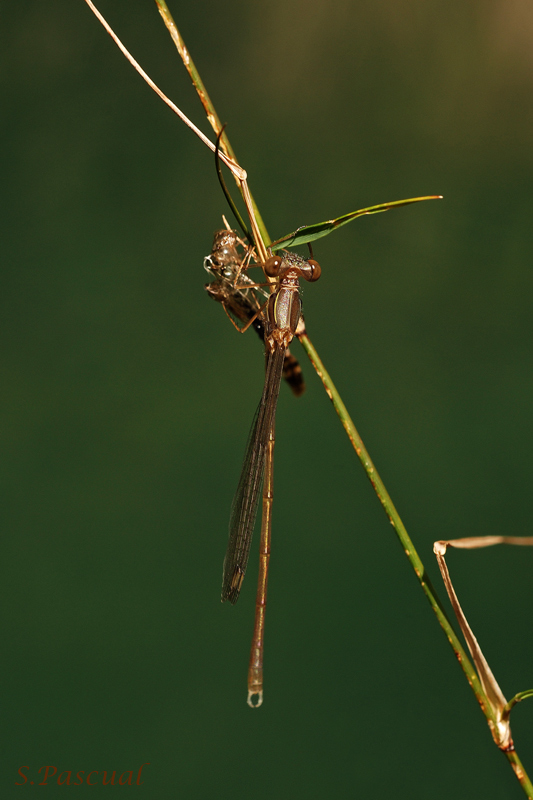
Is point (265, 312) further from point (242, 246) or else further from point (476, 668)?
point (476, 668)

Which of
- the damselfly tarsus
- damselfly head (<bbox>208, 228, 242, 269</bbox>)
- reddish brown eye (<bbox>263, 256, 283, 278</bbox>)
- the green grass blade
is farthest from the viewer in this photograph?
damselfly head (<bbox>208, 228, 242, 269</bbox>)

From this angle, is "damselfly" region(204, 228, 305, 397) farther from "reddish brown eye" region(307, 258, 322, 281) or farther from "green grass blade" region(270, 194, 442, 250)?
"green grass blade" region(270, 194, 442, 250)

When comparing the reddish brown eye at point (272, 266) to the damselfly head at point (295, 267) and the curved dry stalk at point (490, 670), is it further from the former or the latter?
the curved dry stalk at point (490, 670)

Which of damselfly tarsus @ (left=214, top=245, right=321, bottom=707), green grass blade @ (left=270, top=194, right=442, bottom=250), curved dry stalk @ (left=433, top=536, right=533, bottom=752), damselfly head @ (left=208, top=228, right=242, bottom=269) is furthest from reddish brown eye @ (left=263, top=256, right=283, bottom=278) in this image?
curved dry stalk @ (left=433, top=536, right=533, bottom=752)

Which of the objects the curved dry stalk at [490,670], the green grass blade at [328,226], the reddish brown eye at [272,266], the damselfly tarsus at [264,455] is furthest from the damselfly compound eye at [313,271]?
the curved dry stalk at [490,670]

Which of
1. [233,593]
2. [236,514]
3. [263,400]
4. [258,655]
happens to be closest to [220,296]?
[263,400]

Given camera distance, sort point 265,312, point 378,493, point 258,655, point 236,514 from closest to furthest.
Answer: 1. point 378,493
2. point 258,655
3. point 265,312
4. point 236,514

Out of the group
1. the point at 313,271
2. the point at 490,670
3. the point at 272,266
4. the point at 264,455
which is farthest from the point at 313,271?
the point at 490,670

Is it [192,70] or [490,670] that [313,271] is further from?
[490,670]
